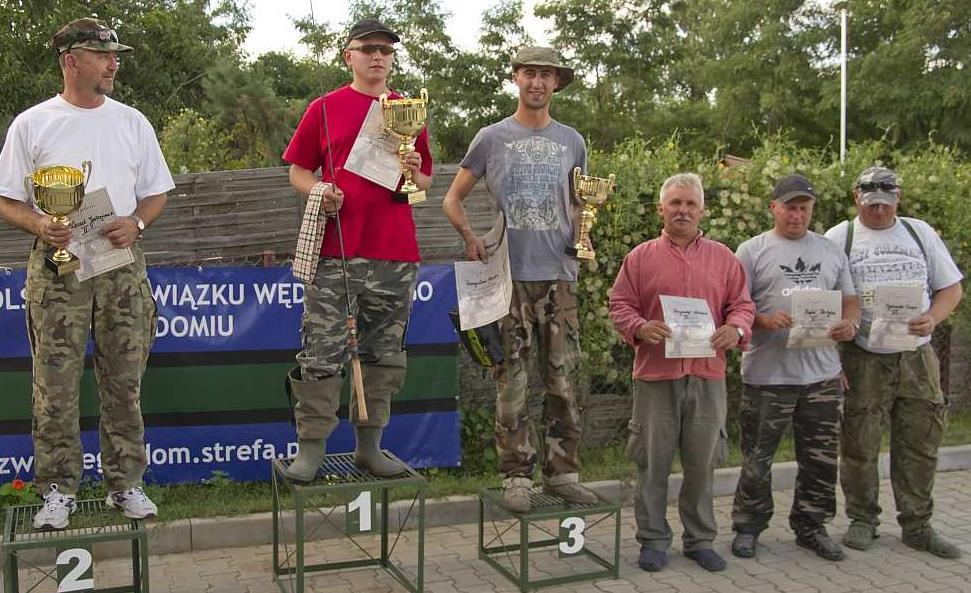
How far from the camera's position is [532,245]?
4.50 meters

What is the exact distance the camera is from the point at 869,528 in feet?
16.8

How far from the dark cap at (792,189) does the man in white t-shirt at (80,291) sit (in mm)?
3036

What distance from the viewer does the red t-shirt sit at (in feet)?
13.7

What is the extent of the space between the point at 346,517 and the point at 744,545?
2105mm

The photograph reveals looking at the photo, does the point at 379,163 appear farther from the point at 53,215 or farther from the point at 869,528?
the point at 869,528

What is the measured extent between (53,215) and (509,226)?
6.42 feet

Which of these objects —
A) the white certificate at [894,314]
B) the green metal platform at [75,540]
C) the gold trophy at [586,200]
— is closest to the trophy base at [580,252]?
the gold trophy at [586,200]

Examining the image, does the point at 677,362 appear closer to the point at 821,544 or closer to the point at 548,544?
the point at 548,544

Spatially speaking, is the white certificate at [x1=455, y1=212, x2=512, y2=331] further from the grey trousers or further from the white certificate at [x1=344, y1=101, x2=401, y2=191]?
the grey trousers

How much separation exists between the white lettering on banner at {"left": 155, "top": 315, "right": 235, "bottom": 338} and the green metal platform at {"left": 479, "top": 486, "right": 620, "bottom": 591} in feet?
6.22

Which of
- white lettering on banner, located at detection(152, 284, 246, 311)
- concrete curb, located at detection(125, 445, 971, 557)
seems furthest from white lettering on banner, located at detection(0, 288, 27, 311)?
concrete curb, located at detection(125, 445, 971, 557)

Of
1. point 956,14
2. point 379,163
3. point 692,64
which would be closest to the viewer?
point 379,163

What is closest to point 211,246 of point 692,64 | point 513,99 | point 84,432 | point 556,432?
point 84,432

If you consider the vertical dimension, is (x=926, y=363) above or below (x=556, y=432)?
above
